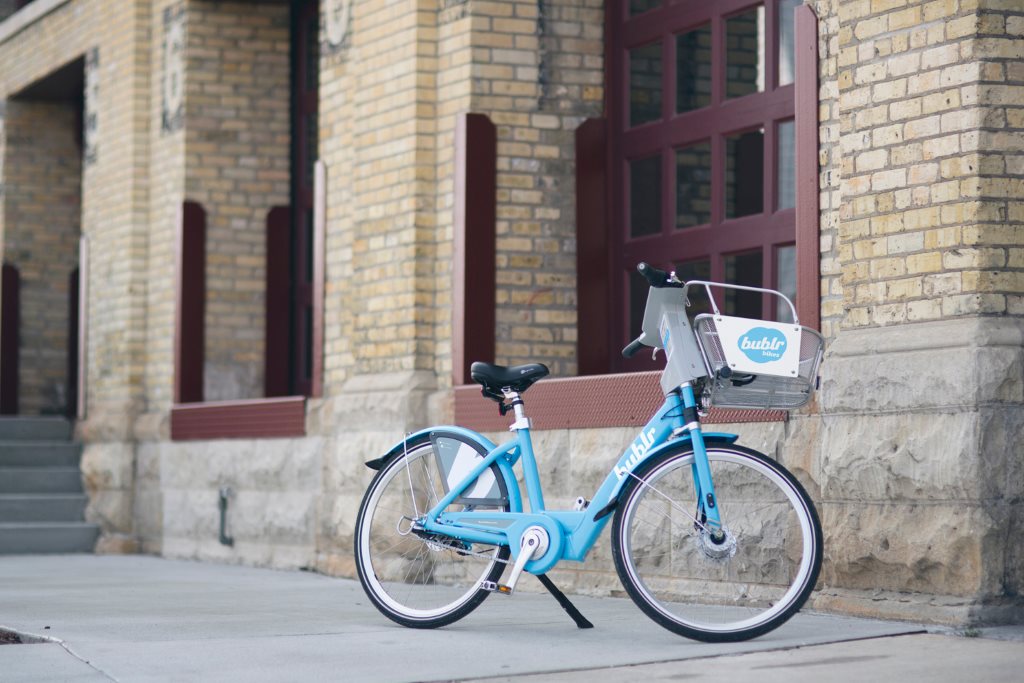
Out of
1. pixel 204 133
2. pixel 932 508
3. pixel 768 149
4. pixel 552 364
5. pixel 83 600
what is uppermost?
pixel 204 133

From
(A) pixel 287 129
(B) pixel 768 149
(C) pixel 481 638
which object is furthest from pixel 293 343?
(C) pixel 481 638

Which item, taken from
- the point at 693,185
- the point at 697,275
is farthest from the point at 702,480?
the point at 693,185

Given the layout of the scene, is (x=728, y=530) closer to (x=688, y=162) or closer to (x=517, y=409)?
(x=517, y=409)

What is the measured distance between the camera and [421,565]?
6.65 m

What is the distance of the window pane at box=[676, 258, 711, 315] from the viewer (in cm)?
841

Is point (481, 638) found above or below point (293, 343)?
below

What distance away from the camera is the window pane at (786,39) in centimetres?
788

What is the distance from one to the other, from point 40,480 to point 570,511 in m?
7.90

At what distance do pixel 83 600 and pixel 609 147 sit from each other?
3589 millimetres

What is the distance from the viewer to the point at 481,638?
19.7ft

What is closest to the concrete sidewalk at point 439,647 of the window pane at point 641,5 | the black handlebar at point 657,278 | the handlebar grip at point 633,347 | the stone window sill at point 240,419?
the handlebar grip at point 633,347

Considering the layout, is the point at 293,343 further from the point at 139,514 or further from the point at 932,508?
the point at 932,508

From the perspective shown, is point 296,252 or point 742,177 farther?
point 296,252

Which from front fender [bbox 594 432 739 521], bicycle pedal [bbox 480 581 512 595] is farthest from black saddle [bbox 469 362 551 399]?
bicycle pedal [bbox 480 581 512 595]
